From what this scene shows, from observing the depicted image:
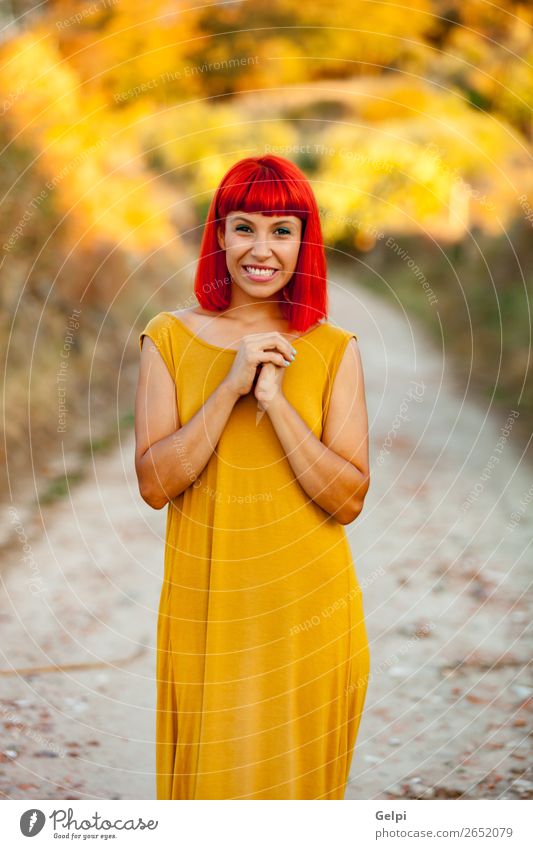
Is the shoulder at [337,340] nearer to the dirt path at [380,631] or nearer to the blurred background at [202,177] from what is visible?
the dirt path at [380,631]

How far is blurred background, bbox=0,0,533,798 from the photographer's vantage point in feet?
22.5

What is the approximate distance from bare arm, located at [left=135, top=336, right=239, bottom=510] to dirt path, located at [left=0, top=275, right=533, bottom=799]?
1576 mm

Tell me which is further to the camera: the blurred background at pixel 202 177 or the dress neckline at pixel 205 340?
the blurred background at pixel 202 177

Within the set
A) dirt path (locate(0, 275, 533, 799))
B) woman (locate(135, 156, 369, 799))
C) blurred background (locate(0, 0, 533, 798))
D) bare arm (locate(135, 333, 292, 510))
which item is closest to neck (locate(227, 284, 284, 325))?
woman (locate(135, 156, 369, 799))

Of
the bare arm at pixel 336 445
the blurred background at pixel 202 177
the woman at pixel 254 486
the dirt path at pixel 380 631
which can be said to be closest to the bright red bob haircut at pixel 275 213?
the woman at pixel 254 486

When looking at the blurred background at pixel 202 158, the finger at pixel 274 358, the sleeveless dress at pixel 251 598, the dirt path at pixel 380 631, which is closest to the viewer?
the finger at pixel 274 358

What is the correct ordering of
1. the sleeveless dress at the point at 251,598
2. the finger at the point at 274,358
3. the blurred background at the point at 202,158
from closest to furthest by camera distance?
1. the finger at the point at 274,358
2. the sleeveless dress at the point at 251,598
3. the blurred background at the point at 202,158

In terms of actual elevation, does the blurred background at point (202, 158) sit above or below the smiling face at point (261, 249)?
above

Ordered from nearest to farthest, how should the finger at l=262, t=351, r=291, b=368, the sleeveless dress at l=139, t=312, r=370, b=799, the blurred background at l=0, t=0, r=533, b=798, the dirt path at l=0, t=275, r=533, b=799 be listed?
the finger at l=262, t=351, r=291, b=368
the sleeveless dress at l=139, t=312, r=370, b=799
the dirt path at l=0, t=275, r=533, b=799
the blurred background at l=0, t=0, r=533, b=798

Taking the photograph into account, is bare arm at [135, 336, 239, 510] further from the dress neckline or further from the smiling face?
the smiling face

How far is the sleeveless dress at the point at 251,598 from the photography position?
6.07 feet

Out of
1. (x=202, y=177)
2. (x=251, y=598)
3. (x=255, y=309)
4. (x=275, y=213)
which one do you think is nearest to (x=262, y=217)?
(x=275, y=213)
